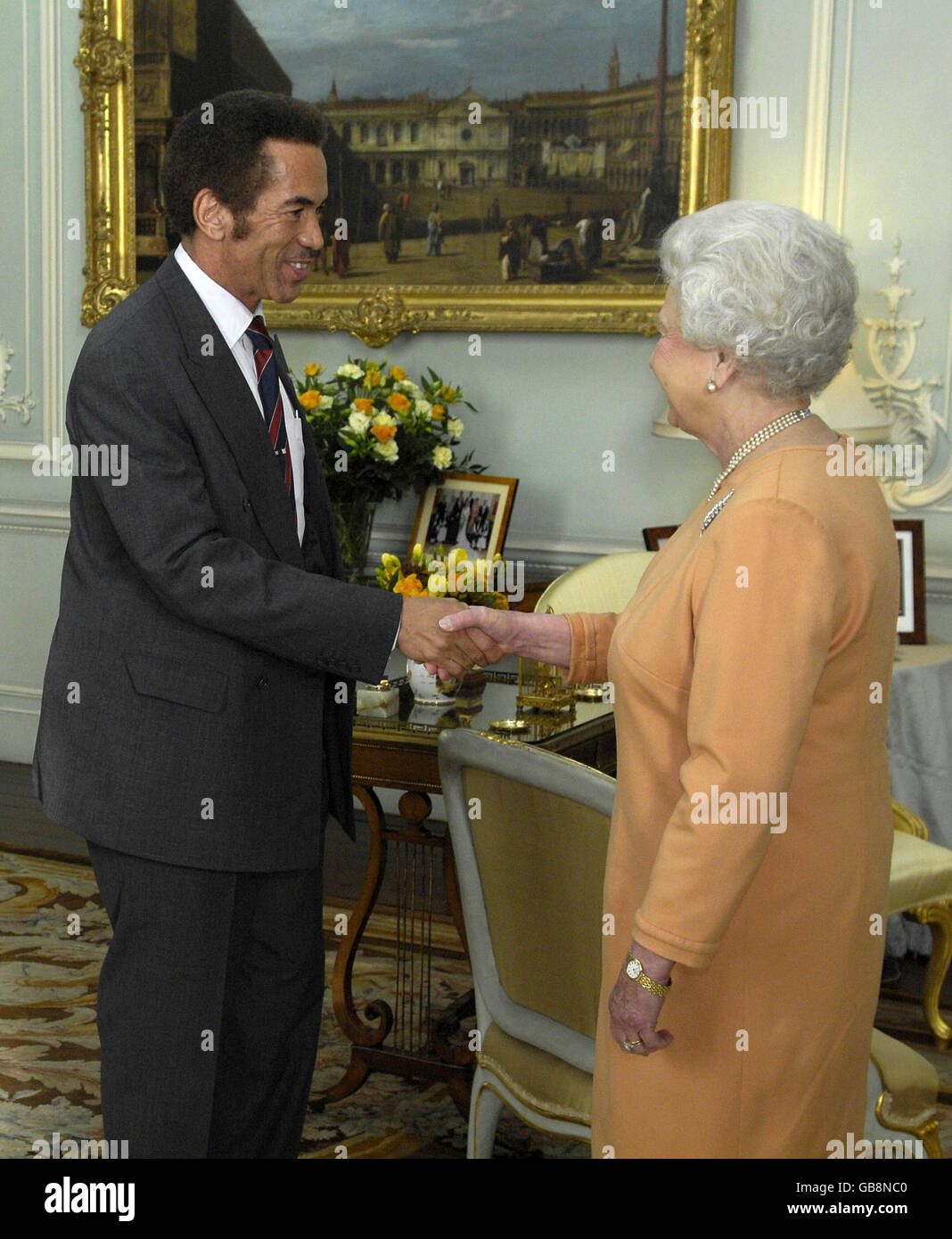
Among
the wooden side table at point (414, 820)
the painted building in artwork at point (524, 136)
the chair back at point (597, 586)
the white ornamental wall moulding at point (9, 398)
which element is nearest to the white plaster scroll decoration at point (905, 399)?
the painted building in artwork at point (524, 136)

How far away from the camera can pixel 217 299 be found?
7.73 ft

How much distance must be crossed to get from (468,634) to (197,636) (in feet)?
1.74

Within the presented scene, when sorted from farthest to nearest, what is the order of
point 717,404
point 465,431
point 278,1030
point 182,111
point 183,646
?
point 182,111
point 465,431
point 278,1030
point 183,646
point 717,404

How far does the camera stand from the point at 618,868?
1.85 meters

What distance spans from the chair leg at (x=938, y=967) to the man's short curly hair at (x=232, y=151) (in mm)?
2592

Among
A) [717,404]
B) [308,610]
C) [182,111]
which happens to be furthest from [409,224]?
[717,404]

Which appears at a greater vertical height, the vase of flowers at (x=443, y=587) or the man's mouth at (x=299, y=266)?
the man's mouth at (x=299, y=266)

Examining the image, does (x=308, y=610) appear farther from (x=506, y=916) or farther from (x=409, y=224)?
(x=409, y=224)

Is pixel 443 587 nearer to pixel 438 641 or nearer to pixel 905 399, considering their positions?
Answer: pixel 438 641

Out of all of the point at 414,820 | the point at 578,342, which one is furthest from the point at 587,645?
the point at 578,342

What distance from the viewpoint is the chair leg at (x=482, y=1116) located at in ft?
8.12

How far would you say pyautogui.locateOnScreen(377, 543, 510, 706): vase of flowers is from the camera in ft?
10.5

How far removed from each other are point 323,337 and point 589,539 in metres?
1.42

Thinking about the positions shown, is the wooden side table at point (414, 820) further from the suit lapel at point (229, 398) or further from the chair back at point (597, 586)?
the suit lapel at point (229, 398)
